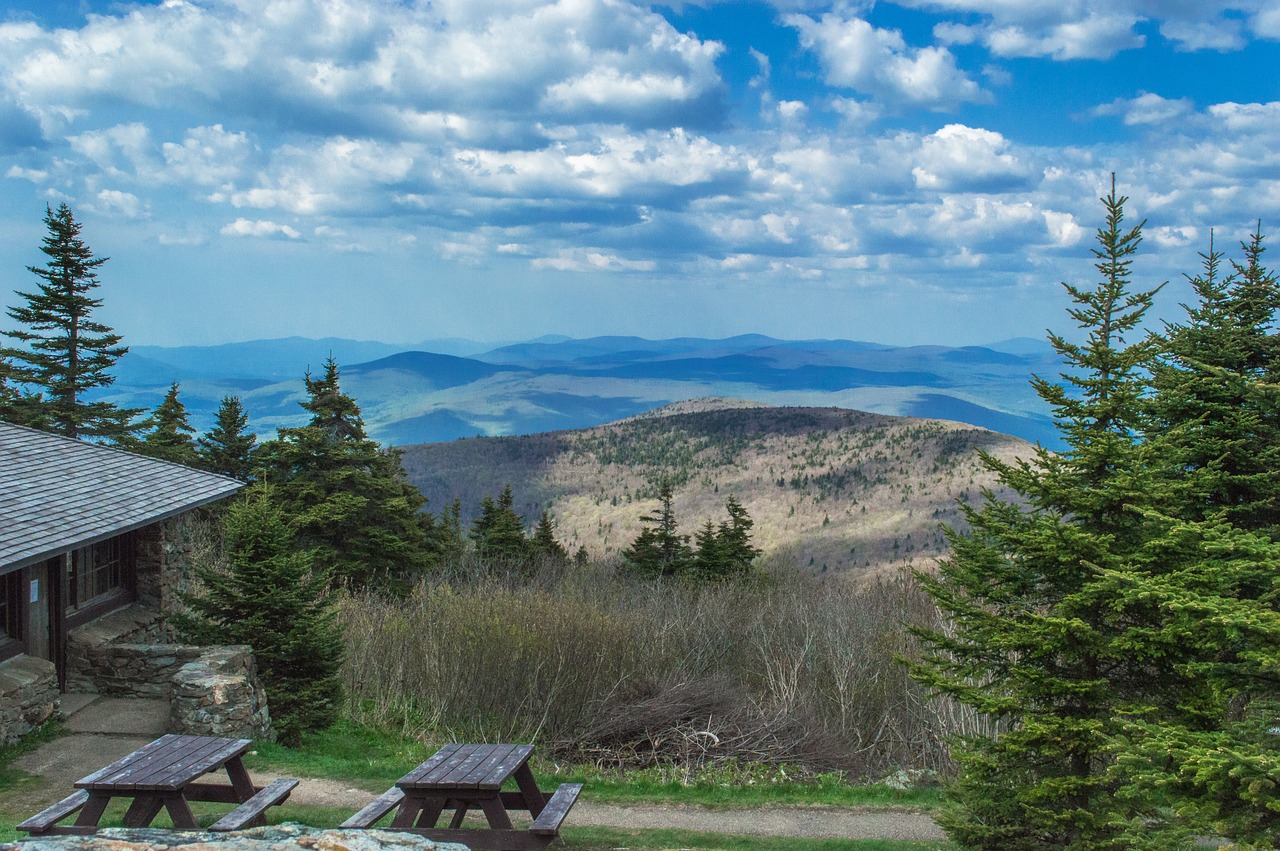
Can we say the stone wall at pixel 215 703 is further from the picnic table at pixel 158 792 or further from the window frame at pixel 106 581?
the picnic table at pixel 158 792

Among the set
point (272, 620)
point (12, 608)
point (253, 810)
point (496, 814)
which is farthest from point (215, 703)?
point (496, 814)

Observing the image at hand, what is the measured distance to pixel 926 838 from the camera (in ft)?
32.1

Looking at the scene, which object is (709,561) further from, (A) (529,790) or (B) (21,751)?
(A) (529,790)

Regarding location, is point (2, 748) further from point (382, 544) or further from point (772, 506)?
point (772, 506)

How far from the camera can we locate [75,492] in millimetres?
13336

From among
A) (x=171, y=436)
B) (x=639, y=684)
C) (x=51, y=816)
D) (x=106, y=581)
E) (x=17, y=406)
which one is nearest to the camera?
(x=51, y=816)


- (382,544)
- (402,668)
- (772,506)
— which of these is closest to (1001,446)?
(772,506)

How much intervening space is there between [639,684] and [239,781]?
8933mm

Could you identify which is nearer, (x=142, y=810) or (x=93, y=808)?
(x=93, y=808)

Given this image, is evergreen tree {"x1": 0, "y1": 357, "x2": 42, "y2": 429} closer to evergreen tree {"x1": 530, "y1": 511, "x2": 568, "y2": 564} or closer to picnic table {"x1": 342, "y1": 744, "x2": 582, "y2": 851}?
evergreen tree {"x1": 530, "y1": 511, "x2": 568, "y2": 564}

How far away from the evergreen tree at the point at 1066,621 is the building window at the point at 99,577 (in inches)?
465

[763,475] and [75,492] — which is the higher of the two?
[75,492]

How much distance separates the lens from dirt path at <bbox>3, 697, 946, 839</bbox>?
982 cm

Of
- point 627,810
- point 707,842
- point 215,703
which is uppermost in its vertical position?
A: point 215,703
